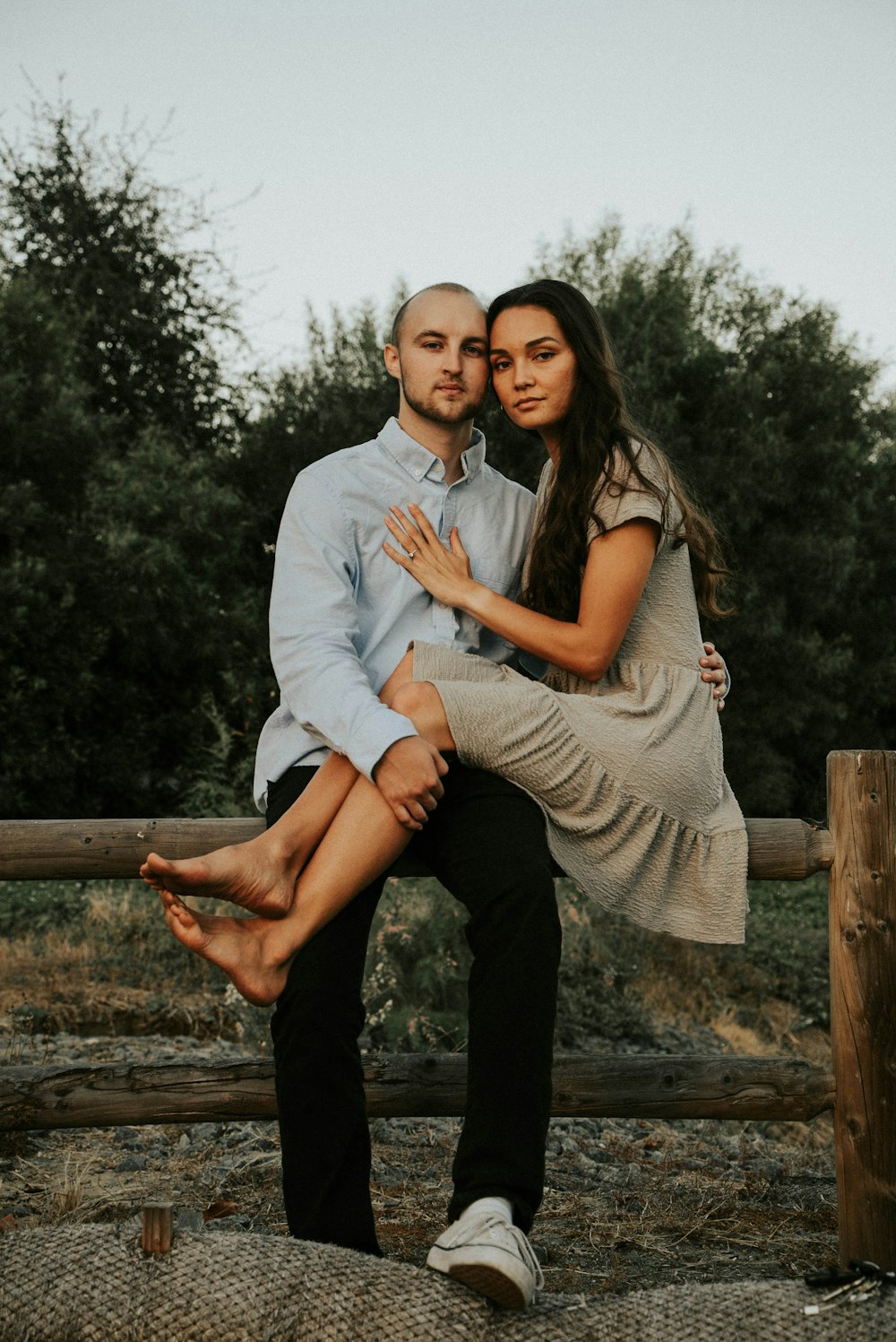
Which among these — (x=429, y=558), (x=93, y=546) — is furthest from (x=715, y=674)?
(x=93, y=546)

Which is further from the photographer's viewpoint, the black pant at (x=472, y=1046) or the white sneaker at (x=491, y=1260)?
the black pant at (x=472, y=1046)

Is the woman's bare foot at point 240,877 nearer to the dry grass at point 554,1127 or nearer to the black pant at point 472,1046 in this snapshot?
the black pant at point 472,1046

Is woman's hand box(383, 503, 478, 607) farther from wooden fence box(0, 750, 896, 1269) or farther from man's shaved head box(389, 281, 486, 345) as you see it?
wooden fence box(0, 750, 896, 1269)

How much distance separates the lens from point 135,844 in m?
2.81

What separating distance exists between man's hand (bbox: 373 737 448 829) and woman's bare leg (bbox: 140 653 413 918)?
157 millimetres

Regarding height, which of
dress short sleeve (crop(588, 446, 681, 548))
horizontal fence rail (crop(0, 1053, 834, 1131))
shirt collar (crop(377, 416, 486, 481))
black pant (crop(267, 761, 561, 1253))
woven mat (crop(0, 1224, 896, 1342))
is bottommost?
woven mat (crop(0, 1224, 896, 1342))

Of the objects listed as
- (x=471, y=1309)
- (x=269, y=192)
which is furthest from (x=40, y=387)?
(x=471, y=1309)

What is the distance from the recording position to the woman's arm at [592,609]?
2.66 metres

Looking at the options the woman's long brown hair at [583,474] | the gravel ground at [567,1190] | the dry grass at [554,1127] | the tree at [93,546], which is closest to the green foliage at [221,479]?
the tree at [93,546]

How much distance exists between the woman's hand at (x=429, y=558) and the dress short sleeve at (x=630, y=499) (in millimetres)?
319

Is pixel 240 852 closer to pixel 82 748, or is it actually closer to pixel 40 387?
pixel 82 748

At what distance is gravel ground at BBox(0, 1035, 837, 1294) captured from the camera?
2830mm

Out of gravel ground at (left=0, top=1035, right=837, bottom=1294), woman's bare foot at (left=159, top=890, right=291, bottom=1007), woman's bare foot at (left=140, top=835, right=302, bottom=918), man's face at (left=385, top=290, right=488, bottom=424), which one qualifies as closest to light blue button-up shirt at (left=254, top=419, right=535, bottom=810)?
man's face at (left=385, top=290, right=488, bottom=424)

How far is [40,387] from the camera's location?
947 centimetres
